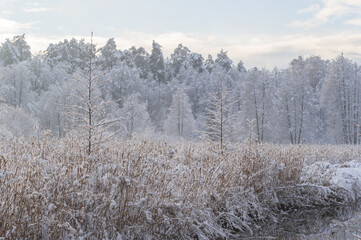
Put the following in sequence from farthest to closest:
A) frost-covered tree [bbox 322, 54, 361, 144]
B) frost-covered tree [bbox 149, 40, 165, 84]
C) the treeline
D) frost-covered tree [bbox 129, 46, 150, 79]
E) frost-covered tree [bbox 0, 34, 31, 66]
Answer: frost-covered tree [bbox 149, 40, 165, 84]
frost-covered tree [bbox 129, 46, 150, 79]
frost-covered tree [bbox 0, 34, 31, 66]
frost-covered tree [bbox 322, 54, 361, 144]
the treeline

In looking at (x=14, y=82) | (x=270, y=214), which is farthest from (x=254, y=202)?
(x=14, y=82)

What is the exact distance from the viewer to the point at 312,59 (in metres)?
62.0

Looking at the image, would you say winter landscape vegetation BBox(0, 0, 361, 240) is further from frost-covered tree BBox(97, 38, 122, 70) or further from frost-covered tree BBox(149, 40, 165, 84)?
frost-covered tree BBox(97, 38, 122, 70)

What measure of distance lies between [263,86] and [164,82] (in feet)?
92.0

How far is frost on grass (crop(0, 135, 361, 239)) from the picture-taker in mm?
3982

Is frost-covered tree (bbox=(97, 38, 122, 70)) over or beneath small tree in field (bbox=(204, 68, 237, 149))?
over

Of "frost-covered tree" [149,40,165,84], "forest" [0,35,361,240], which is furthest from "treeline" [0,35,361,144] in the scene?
"forest" [0,35,361,240]

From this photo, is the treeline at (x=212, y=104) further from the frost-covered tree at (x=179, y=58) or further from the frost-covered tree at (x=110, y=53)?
the frost-covered tree at (x=179, y=58)

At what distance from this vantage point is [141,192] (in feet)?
16.4

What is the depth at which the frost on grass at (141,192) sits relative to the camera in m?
3.98

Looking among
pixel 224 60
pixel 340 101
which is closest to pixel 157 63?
pixel 224 60

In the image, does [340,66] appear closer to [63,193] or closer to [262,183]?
[262,183]

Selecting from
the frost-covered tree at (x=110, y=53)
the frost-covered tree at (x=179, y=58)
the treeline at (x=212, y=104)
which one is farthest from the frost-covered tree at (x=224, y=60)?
the frost-covered tree at (x=110, y=53)

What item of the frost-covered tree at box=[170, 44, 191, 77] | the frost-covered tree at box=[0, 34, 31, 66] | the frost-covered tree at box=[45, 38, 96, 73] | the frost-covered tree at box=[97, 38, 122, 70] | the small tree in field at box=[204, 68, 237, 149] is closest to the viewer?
the small tree in field at box=[204, 68, 237, 149]
